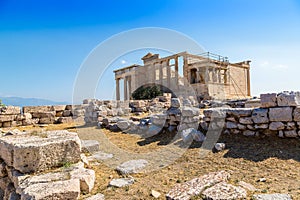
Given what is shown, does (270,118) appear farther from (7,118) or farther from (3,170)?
(7,118)

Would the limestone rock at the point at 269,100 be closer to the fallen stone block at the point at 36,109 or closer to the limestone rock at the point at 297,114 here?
the limestone rock at the point at 297,114

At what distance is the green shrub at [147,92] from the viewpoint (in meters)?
27.3

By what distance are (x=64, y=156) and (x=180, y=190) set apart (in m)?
2.36

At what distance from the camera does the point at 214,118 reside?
20.5 feet

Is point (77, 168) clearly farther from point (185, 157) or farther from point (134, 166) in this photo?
point (185, 157)

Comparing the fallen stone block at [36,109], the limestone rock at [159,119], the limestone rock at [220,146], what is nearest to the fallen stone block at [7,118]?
the fallen stone block at [36,109]

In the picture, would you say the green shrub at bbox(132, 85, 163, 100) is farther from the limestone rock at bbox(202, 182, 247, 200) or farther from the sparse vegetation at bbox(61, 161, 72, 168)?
the limestone rock at bbox(202, 182, 247, 200)

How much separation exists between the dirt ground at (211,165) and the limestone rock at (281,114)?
500 millimetres

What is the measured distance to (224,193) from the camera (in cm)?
302

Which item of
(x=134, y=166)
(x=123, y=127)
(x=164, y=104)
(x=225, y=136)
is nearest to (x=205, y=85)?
(x=164, y=104)

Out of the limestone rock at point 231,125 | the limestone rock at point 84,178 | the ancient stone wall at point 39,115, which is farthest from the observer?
the ancient stone wall at point 39,115

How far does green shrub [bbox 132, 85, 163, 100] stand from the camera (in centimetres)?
2730

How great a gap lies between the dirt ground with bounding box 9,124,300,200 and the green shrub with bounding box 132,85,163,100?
826 inches

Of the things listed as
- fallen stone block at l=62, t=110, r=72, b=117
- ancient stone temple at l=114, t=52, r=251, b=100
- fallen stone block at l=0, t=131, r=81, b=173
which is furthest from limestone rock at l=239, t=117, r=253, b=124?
ancient stone temple at l=114, t=52, r=251, b=100
